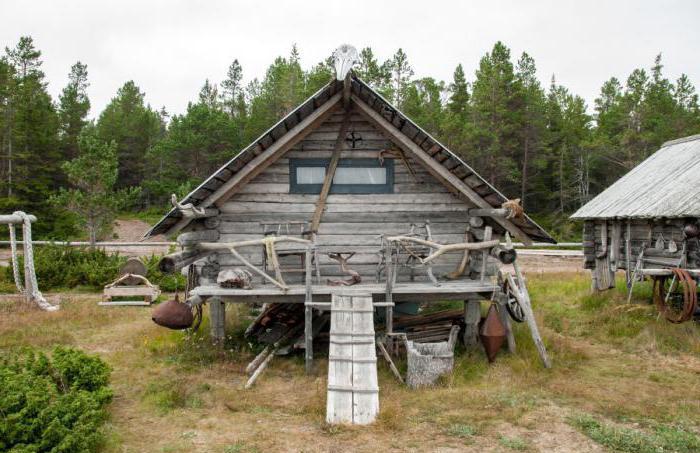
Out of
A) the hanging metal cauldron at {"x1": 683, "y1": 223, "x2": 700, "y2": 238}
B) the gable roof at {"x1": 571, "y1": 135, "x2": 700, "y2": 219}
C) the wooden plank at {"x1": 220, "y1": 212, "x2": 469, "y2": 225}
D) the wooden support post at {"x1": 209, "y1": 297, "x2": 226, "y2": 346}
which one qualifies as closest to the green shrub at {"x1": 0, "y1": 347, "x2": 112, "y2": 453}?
the wooden support post at {"x1": 209, "y1": 297, "x2": 226, "y2": 346}

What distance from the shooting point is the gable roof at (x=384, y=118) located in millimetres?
10188

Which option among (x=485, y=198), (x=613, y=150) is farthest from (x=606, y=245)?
(x=613, y=150)

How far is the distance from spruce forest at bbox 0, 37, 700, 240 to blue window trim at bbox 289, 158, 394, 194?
28.0 m

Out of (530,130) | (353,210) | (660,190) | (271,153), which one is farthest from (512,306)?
(530,130)

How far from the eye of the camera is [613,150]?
4053 centimetres

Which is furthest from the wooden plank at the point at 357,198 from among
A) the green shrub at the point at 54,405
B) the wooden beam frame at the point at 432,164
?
the green shrub at the point at 54,405

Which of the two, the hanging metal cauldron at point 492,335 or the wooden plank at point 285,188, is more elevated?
the wooden plank at point 285,188

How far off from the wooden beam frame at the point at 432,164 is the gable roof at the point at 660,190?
4714mm

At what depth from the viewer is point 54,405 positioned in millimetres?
6078

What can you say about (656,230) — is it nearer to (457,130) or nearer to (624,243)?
(624,243)

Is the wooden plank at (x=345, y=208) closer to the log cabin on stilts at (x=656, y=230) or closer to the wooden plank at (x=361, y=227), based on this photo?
the wooden plank at (x=361, y=227)

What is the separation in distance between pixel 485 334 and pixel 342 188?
14.6ft

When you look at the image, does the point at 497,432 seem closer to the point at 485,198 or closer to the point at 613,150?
the point at 485,198

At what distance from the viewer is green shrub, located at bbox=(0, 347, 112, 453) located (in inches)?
217
